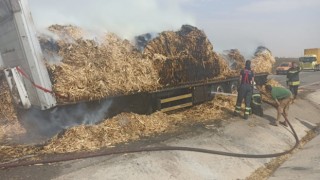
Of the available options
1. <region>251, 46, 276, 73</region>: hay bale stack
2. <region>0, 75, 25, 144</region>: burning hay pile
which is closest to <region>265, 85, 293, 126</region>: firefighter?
<region>251, 46, 276, 73</region>: hay bale stack

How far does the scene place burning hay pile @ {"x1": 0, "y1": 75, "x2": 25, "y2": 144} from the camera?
9.80m

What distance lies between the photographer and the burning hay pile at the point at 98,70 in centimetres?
898

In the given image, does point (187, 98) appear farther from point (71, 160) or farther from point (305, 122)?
point (71, 160)

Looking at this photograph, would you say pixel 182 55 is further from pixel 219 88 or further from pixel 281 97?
pixel 281 97

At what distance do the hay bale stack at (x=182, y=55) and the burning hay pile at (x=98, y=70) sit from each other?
1.55ft

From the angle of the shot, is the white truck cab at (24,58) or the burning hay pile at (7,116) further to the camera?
the burning hay pile at (7,116)

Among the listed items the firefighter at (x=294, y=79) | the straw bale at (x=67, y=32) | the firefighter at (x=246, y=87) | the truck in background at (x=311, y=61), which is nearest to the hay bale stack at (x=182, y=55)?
the firefighter at (x=246, y=87)

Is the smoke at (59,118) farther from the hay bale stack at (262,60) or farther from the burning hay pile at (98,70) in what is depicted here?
the hay bale stack at (262,60)

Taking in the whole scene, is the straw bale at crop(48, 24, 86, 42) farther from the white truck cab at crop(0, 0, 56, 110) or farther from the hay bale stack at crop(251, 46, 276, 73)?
the hay bale stack at crop(251, 46, 276, 73)

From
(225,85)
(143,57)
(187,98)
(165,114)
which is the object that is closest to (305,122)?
(225,85)

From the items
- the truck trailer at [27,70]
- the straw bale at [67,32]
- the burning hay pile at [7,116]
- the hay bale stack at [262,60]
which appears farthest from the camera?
the hay bale stack at [262,60]

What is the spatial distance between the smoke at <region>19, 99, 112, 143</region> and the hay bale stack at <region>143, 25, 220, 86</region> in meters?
2.46

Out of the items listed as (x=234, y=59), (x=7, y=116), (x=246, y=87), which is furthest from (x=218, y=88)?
(x=7, y=116)

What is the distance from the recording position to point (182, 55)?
12094 millimetres
